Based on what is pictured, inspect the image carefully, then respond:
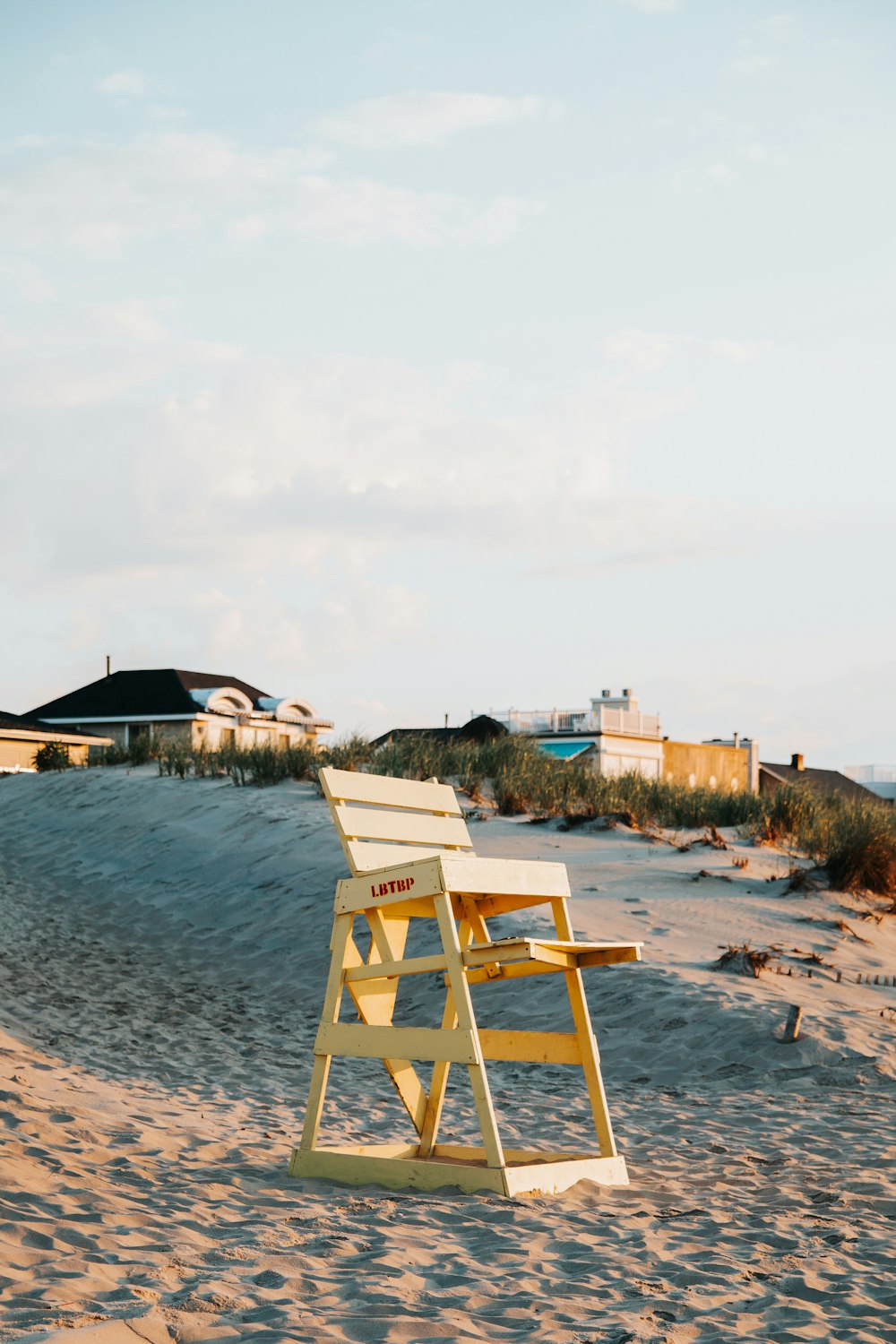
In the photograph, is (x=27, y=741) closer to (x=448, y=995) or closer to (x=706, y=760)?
(x=706, y=760)

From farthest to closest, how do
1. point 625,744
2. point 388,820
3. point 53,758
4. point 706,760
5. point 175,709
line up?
1. point 706,760
2. point 625,744
3. point 175,709
4. point 53,758
5. point 388,820

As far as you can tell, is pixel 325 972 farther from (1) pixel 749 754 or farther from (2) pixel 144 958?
(1) pixel 749 754

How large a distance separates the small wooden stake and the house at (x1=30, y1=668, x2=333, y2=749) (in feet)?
101

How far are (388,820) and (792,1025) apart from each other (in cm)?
353

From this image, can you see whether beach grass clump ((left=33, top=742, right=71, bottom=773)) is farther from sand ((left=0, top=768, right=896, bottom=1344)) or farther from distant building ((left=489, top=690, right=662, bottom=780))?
distant building ((left=489, top=690, right=662, bottom=780))

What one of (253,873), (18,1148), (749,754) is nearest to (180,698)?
(749,754)

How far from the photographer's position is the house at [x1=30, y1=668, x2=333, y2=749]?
38.5 meters

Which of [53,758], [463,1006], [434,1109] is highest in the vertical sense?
[53,758]

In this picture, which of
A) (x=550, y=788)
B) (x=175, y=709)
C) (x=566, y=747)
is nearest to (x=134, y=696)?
(x=175, y=709)

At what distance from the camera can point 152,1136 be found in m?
5.38

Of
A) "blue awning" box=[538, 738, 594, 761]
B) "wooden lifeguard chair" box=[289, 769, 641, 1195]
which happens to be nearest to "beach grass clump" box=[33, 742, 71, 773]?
"blue awning" box=[538, 738, 594, 761]

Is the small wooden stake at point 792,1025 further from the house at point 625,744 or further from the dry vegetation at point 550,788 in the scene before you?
the house at point 625,744

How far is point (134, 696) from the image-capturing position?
40.3 m

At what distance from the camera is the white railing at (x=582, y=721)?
4144cm
